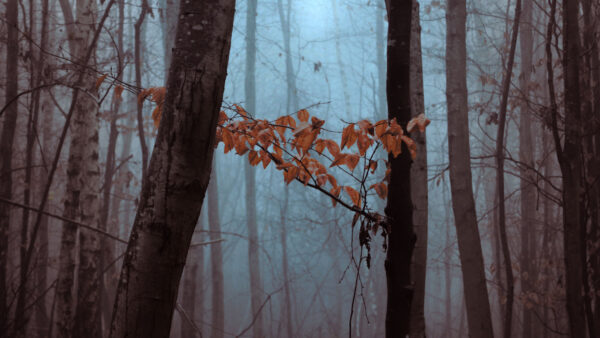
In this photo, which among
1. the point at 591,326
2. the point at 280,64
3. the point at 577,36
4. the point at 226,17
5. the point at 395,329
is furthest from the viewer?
the point at 280,64

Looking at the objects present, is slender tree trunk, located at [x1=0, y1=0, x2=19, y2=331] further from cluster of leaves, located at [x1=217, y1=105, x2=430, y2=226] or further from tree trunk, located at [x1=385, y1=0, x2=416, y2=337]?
tree trunk, located at [x1=385, y1=0, x2=416, y2=337]

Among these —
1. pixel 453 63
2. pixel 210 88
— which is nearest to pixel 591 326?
pixel 453 63

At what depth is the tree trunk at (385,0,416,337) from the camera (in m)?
1.63

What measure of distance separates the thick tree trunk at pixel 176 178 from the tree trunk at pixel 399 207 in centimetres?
68

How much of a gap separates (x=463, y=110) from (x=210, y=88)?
118 inches

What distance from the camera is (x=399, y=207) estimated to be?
5.34ft

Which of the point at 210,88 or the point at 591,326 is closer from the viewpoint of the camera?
the point at 210,88

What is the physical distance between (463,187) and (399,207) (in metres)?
2.30

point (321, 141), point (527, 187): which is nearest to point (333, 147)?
Answer: point (321, 141)

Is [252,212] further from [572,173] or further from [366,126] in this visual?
[366,126]

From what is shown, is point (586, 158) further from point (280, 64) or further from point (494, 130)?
point (280, 64)

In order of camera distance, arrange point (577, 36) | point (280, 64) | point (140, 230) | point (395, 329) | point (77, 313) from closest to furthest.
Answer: point (140, 230) < point (395, 329) < point (577, 36) < point (77, 313) < point (280, 64)

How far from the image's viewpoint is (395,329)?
1627 mm

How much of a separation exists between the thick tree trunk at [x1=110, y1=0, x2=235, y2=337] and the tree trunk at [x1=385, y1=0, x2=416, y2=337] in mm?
675
